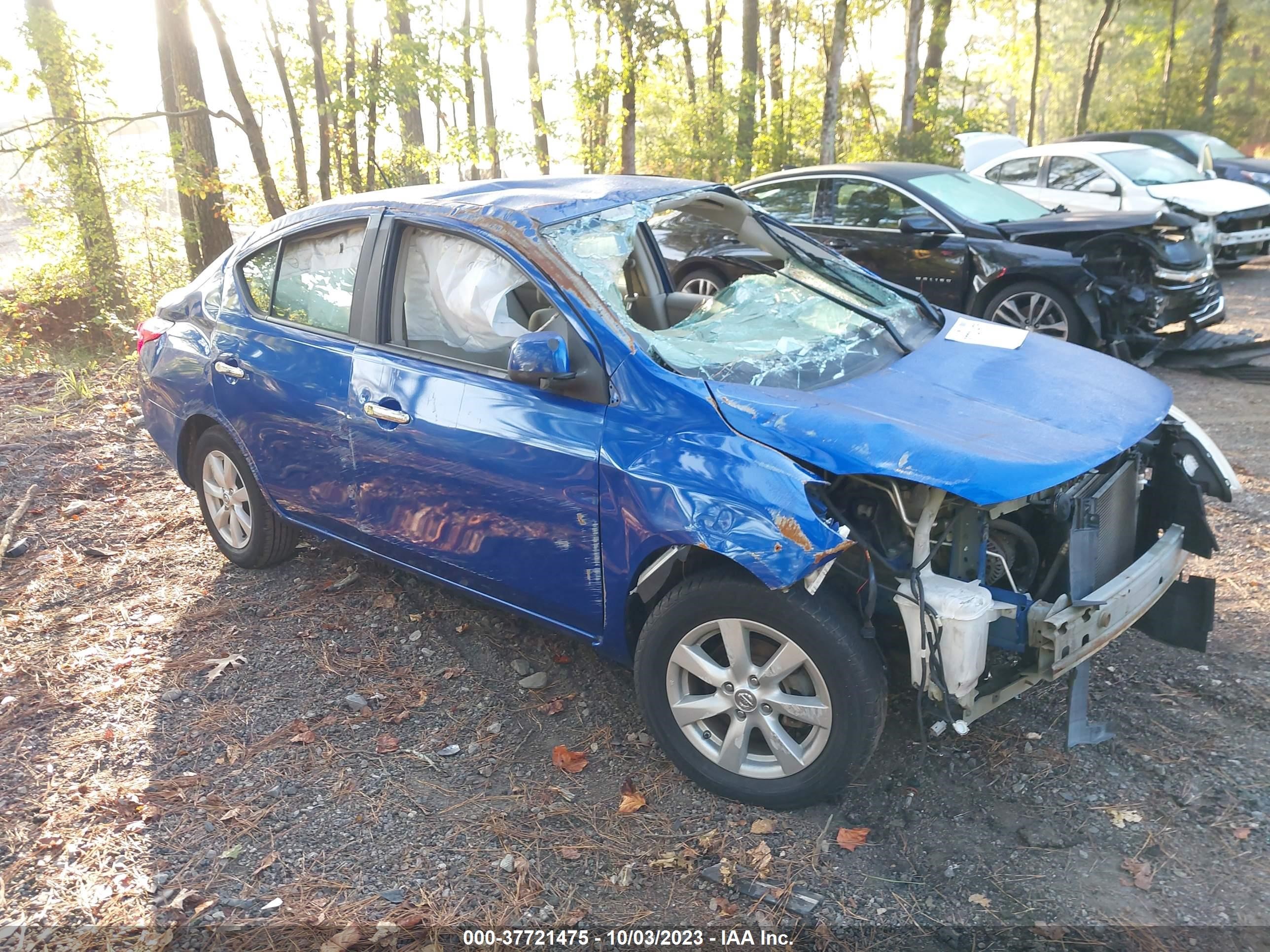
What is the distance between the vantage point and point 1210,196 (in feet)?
36.4

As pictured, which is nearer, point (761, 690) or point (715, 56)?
point (761, 690)

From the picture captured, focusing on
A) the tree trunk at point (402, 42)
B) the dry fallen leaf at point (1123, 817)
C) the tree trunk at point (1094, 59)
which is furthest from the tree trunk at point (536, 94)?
the dry fallen leaf at point (1123, 817)

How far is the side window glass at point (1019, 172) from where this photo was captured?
11695mm

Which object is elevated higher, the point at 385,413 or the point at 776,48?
the point at 776,48

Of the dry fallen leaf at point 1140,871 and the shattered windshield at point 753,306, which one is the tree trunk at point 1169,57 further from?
the dry fallen leaf at point 1140,871

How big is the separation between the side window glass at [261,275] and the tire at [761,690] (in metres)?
2.54

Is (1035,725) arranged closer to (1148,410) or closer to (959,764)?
(959,764)

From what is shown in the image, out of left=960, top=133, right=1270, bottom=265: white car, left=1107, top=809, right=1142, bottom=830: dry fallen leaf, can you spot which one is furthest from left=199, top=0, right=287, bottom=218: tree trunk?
left=960, top=133, right=1270, bottom=265: white car

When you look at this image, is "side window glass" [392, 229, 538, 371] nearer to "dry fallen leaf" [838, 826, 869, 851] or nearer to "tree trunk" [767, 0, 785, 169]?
"dry fallen leaf" [838, 826, 869, 851]

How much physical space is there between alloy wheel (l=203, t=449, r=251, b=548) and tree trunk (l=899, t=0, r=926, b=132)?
14.8 metres

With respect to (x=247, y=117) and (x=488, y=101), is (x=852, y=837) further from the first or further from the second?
(x=488, y=101)

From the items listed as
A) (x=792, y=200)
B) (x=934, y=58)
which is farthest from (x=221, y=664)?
(x=934, y=58)

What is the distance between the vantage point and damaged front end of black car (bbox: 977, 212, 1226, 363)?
23.6ft

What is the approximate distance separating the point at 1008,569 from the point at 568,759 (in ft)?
5.42
